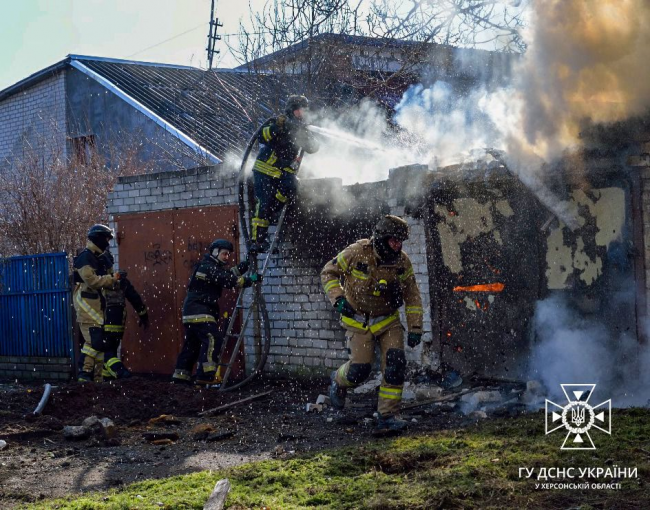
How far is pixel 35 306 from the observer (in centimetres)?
1260

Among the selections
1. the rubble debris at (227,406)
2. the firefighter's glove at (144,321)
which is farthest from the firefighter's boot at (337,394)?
the firefighter's glove at (144,321)

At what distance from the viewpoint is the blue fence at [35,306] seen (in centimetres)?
1221

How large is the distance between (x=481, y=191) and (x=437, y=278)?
41.0 inches

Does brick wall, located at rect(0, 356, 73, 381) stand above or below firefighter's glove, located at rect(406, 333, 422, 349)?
below

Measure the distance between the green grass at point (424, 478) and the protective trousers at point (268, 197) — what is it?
4264mm

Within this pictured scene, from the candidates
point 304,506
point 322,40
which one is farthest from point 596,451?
point 322,40

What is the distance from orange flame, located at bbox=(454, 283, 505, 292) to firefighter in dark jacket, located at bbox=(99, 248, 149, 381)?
15.4 ft

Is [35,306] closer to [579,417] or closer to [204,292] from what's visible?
[204,292]

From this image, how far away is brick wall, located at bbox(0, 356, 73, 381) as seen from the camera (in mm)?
12203

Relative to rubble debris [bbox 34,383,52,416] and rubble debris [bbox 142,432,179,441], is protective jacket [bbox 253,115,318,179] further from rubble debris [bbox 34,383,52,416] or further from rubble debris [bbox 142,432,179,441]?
rubble debris [bbox 142,432,179,441]

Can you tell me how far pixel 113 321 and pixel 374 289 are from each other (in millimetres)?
4875

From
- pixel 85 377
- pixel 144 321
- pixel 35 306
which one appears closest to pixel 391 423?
pixel 85 377

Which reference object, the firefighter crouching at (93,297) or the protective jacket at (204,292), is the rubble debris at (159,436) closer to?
the protective jacket at (204,292)

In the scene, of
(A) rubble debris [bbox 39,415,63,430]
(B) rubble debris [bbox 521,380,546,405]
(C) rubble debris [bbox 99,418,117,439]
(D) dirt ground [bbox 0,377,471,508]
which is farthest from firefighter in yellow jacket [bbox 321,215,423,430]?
(A) rubble debris [bbox 39,415,63,430]
